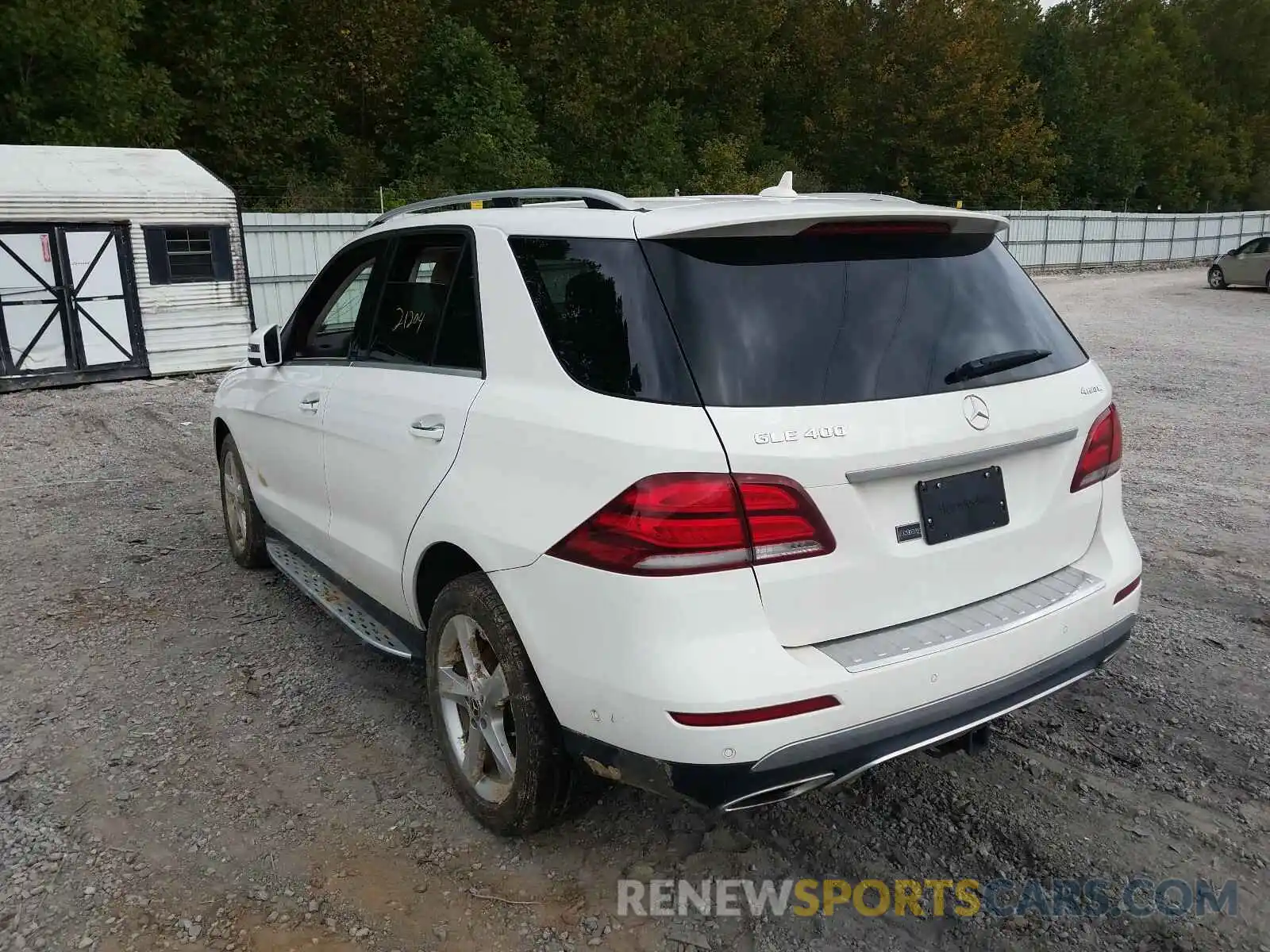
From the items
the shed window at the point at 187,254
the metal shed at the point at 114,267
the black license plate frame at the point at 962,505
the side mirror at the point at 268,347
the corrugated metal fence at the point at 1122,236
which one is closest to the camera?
the black license plate frame at the point at 962,505

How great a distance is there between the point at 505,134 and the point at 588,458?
27.4 m

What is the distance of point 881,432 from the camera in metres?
2.44

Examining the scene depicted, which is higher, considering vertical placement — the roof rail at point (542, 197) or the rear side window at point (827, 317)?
the roof rail at point (542, 197)

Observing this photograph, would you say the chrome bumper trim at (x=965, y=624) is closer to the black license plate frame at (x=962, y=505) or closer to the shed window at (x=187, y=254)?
the black license plate frame at (x=962, y=505)

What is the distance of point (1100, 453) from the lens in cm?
300

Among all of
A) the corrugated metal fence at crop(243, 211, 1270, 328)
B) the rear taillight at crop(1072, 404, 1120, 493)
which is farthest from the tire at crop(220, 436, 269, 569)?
the corrugated metal fence at crop(243, 211, 1270, 328)

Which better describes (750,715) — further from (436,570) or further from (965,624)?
(436,570)

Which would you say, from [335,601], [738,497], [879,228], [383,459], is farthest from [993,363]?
[335,601]

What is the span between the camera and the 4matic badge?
2.34 m

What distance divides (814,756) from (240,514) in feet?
13.1

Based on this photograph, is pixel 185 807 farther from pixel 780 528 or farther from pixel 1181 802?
pixel 1181 802

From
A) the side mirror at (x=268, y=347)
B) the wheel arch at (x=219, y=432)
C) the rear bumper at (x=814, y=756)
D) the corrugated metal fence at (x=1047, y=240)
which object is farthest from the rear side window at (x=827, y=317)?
the corrugated metal fence at (x=1047, y=240)

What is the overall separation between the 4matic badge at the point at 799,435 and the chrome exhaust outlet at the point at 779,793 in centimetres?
80

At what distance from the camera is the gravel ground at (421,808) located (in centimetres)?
265
